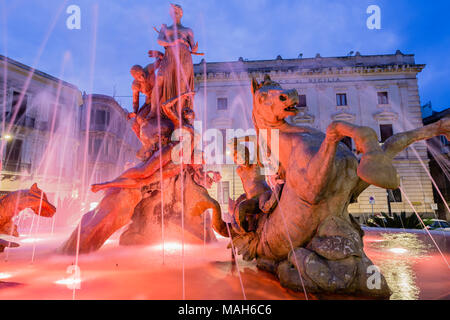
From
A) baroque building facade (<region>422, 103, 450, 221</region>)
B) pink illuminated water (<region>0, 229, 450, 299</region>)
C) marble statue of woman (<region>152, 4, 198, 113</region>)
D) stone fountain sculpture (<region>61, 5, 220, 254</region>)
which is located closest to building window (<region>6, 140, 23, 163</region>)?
stone fountain sculpture (<region>61, 5, 220, 254</region>)

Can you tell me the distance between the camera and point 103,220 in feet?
12.1

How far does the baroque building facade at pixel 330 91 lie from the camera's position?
78.8 ft

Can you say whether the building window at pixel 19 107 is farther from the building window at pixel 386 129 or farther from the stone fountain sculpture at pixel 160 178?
the building window at pixel 386 129

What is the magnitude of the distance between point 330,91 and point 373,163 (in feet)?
84.4

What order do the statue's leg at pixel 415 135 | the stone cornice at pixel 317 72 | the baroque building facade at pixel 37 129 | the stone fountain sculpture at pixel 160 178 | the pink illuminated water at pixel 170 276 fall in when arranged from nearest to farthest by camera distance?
the statue's leg at pixel 415 135 → the pink illuminated water at pixel 170 276 → the stone fountain sculpture at pixel 160 178 → the baroque building facade at pixel 37 129 → the stone cornice at pixel 317 72

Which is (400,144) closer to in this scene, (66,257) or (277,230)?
(277,230)

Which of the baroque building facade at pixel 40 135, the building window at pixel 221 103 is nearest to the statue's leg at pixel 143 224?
the baroque building facade at pixel 40 135

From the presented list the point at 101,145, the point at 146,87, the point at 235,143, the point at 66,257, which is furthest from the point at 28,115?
the point at 235,143

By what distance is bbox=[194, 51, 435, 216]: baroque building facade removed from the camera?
24.0m

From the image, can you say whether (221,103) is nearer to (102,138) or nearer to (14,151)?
(102,138)

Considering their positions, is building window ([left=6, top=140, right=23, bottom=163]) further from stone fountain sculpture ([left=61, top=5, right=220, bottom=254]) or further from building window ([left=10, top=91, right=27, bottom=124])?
stone fountain sculpture ([left=61, top=5, right=220, bottom=254])

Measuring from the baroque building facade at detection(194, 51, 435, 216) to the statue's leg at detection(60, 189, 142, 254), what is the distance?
1955 centimetres

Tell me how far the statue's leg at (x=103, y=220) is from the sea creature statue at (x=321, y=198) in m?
2.10
